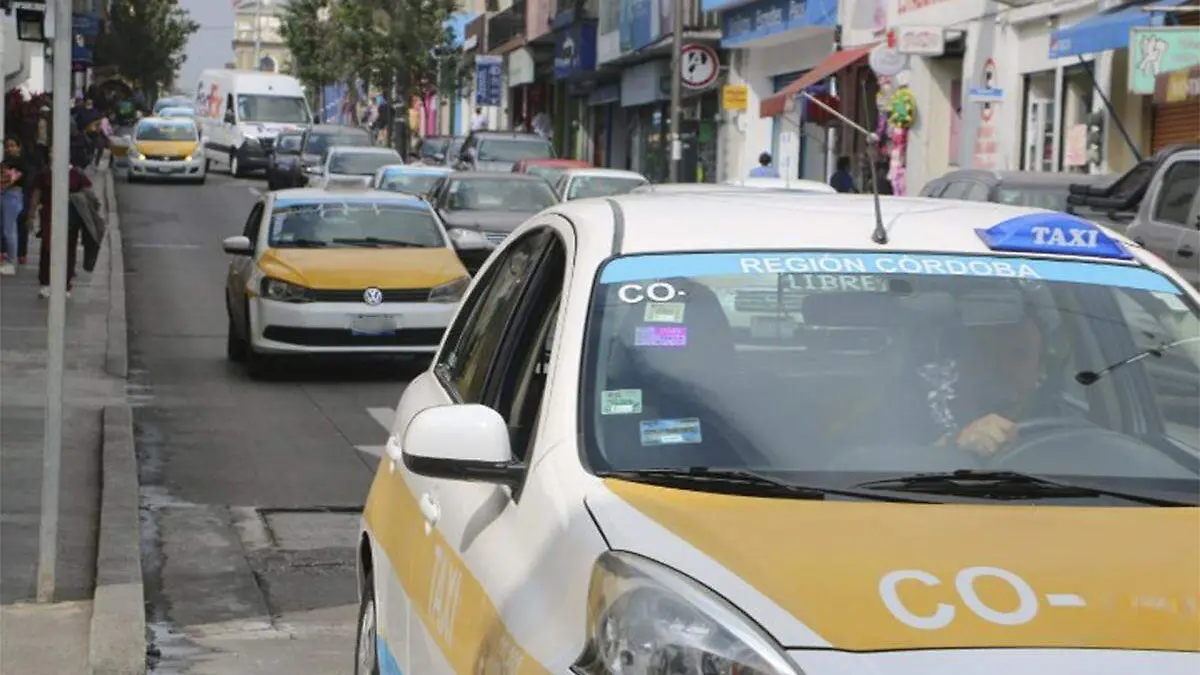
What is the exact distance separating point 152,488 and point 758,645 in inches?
333

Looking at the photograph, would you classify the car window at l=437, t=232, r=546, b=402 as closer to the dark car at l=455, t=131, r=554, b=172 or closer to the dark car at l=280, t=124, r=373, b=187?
the dark car at l=455, t=131, r=554, b=172

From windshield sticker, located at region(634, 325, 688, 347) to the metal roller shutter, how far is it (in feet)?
67.9

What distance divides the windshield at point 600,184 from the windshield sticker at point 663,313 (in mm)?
22753

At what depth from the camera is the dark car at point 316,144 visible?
4431 centimetres

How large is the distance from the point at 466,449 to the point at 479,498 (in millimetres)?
281

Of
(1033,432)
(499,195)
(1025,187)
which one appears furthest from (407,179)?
(1033,432)

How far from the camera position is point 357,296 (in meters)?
16.2

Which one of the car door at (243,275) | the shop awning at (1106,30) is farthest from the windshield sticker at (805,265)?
the shop awning at (1106,30)

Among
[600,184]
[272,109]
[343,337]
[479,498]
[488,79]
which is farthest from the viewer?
[488,79]

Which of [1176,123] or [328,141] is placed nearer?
[1176,123]

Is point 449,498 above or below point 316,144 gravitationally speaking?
below

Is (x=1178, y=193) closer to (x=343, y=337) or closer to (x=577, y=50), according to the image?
(x=343, y=337)

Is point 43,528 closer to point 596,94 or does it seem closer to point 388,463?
point 388,463

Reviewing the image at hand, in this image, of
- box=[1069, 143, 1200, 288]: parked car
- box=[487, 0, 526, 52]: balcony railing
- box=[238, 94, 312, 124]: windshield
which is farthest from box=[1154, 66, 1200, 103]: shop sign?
box=[487, 0, 526, 52]: balcony railing
